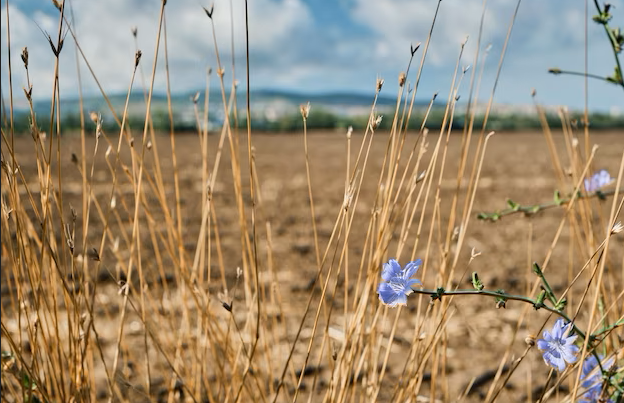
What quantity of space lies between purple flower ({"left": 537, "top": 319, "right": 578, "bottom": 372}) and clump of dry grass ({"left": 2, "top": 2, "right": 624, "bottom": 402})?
3cm

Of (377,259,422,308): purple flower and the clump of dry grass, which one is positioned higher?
(377,259,422,308): purple flower

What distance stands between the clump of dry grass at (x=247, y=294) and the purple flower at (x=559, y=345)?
3cm

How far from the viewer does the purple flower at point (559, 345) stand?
2.25 ft

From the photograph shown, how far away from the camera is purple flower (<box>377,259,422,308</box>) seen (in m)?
0.62

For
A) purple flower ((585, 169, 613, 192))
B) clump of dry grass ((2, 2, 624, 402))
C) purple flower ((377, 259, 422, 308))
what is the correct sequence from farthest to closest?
purple flower ((585, 169, 613, 192)), clump of dry grass ((2, 2, 624, 402)), purple flower ((377, 259, 422, 308))

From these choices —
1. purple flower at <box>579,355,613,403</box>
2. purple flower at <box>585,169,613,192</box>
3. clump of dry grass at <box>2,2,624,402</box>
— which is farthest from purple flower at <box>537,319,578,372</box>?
purple flower at <box>585,169,613,192</box>

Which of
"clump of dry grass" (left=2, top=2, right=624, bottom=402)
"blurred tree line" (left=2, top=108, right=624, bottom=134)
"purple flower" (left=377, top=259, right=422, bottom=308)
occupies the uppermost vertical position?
"purple flower" (left=377, top=259, right=422, bottom=308)

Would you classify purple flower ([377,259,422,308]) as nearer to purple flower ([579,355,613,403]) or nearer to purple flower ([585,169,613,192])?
purple flower ([579,355,613,403])

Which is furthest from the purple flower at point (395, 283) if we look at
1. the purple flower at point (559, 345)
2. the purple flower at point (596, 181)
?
the purple flower at point (596, 181)

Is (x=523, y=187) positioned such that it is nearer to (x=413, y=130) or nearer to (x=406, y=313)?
(x=406, y=313)

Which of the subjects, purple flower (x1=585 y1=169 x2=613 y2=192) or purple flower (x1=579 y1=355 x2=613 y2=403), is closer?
purple flower (x1=579 y1=355 x2=613 y2=403)

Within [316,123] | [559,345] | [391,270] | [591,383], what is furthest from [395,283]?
[316,123]

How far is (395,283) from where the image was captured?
0.65 m

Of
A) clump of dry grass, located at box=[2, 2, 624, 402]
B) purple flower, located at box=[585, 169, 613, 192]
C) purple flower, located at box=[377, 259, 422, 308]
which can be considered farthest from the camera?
purple flower, located at box=[585, 169, 613, 192]
